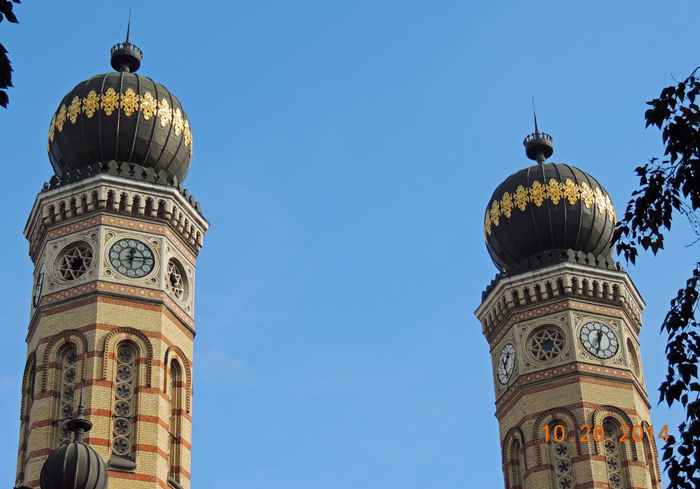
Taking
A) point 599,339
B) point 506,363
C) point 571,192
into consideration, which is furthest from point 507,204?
point 599,339

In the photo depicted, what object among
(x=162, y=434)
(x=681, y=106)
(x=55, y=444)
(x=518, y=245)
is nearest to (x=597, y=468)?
(x=518, y=245)

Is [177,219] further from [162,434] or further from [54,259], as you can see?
[162,434]

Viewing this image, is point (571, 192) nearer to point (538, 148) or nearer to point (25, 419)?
point (538, 148)

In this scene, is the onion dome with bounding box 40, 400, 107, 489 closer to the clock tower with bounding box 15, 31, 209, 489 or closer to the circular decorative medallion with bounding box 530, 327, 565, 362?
the clock tower with bounding box 15, 31, 209, 489

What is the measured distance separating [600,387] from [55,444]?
12712 millimetres

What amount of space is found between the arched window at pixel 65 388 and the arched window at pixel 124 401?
0.91 metres

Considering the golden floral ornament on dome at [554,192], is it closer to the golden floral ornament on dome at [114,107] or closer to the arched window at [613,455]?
the arched window at [613,455]

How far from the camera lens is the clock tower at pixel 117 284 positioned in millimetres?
23641

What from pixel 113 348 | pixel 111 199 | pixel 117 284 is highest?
pixel 111 199

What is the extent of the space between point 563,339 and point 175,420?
9.75 m

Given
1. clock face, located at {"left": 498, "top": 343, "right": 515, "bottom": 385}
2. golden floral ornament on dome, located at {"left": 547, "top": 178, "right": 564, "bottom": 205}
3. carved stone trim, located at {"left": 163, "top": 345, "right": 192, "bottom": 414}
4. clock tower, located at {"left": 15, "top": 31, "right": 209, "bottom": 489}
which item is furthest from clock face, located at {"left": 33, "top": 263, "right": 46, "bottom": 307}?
golden floral ornament on dome, located at {"left": 547, "top": 178, "right": 564, "bottom": 205}

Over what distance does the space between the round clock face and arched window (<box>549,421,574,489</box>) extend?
2120 millimetres

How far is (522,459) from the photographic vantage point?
28.1 meters

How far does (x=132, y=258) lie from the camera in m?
25.7
